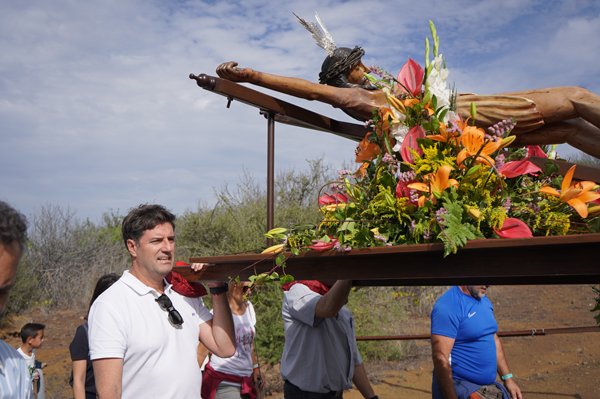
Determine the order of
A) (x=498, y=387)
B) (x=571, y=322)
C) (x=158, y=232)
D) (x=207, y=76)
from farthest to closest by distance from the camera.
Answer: (x=571, y=322) < (x=498, y=387) < (x=158, y=232) < (x=207, y=76)

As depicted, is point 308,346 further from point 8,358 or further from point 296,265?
point 8,358

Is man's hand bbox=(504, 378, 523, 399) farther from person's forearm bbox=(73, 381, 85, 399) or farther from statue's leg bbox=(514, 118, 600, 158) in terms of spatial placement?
person's forearm bbox=(73, 381, 85, 399)

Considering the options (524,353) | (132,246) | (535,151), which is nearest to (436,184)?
(535,151)

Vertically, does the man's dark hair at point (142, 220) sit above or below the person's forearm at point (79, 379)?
above

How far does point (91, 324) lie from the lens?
314 centimetres

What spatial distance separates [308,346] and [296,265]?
2.03 meters

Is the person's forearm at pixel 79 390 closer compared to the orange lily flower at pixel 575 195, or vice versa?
the orange lily flower at pixel 575 195

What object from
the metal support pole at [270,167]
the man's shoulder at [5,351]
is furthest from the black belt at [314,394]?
the man's shoulder at [5,351]

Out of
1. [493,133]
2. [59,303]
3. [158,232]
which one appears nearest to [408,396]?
[158,232]

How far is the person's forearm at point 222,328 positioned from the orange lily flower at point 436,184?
5.45ft

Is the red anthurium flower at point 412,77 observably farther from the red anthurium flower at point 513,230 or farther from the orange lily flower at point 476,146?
the red anthurium flower at point 513,230

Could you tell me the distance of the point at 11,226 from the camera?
5.53 feet

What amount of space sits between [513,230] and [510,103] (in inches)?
30.6

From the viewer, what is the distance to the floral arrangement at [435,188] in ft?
7.26
